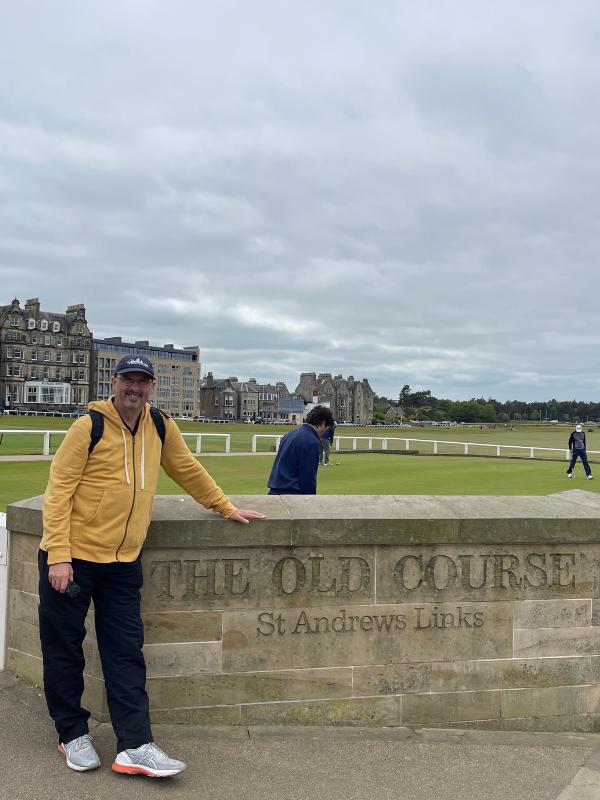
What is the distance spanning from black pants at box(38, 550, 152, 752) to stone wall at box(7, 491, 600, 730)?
34 cm

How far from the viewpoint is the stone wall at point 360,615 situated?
4.05m

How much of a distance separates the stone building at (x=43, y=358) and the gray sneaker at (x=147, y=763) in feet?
338

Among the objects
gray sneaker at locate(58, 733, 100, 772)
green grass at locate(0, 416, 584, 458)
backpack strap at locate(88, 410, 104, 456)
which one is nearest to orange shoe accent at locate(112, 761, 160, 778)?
gray sneaker at locate(58, 733, 100, 772)

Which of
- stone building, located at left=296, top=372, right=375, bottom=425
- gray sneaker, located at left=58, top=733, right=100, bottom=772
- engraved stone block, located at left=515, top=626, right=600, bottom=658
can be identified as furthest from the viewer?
stone building, located at left=296, top=372, right=375, bottom=425

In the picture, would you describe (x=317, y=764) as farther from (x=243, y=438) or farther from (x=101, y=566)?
(x=243, y=438)

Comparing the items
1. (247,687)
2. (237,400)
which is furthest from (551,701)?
(237,400)

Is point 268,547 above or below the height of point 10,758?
above

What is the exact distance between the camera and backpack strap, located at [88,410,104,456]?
364cm

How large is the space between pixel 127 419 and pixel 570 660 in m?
3.12

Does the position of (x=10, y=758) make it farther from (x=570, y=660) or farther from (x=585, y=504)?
(x=585, y=504)

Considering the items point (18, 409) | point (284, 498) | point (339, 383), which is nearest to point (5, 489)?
point (284, 498)

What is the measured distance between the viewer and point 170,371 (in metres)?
129

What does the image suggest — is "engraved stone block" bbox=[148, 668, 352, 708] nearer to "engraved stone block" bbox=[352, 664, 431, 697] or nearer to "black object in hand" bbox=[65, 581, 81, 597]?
"engraved stone block" bbox=[352, 664, 431, 697]

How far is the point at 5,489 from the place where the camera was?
13.9m
